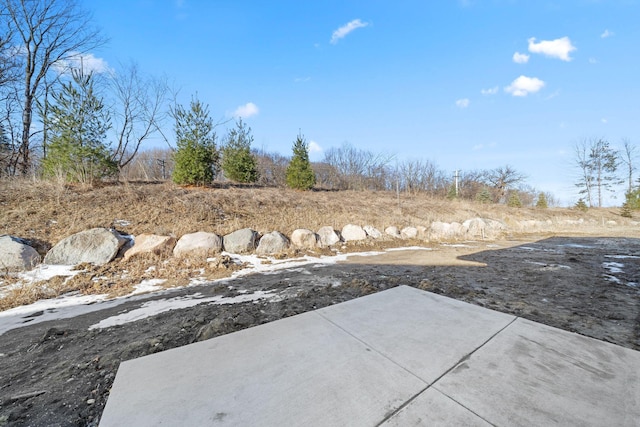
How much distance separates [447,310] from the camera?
2059 millimetres

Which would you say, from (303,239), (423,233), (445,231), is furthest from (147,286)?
(445,231)

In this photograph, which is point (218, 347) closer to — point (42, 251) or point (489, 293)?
point (489, 293)

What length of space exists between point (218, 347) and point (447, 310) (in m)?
1.89

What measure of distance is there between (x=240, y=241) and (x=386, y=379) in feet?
16.8

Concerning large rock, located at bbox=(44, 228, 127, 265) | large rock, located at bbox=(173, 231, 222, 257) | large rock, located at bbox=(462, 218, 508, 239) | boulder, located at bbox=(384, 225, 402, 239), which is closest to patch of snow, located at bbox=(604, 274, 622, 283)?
boulder, located at bbox=(384, 225, 402, 239)

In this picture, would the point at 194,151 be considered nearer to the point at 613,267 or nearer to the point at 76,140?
the point at 76,140

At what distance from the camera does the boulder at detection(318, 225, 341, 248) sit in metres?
6.94

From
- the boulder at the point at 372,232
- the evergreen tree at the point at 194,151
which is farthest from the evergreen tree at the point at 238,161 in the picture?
the boulder at the point at 372,232

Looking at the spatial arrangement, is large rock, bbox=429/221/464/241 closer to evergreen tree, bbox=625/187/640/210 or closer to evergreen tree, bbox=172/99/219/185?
evergreen tree, bbox=172/99/219/185

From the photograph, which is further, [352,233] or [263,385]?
[352,233]

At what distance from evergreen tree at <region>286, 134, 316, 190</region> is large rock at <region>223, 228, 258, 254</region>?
271 inches

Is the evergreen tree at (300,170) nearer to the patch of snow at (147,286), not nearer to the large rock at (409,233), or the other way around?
the large rock at (409,233)

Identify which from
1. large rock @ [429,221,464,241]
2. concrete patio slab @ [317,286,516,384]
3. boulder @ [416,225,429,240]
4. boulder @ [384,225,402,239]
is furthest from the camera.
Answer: large rock @ [429,221,464,241]

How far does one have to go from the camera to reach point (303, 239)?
260 inches
